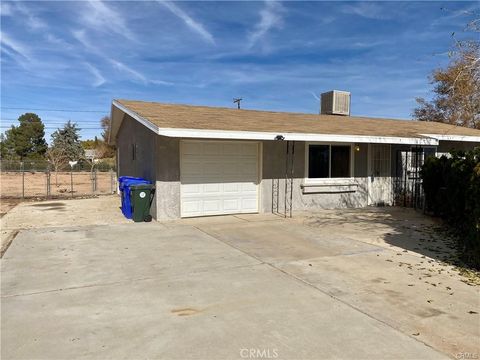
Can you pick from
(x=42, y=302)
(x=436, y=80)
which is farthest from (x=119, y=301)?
(x=436, y=80)

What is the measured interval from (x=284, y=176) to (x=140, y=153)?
4553 mm

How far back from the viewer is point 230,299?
485cm

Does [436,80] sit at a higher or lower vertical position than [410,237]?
higher

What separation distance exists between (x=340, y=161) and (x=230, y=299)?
964 cm

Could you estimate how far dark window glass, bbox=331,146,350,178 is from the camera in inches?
530

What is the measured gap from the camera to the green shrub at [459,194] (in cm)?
618

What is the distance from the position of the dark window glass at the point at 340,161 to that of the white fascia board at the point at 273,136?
141cm

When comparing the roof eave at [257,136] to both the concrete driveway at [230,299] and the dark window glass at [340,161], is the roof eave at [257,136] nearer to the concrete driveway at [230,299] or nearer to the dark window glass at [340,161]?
the dark window glass at [340,161]

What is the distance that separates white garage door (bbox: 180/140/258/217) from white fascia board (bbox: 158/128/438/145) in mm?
1341

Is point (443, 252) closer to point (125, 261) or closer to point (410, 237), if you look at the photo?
point (410, 237)

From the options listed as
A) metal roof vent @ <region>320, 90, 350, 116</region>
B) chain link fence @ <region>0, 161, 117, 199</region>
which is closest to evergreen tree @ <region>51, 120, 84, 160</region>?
chain link fence @ <region>0, 161, 117, 199</region>

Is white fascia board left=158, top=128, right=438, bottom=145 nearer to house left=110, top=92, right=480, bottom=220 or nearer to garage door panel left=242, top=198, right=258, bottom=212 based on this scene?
house left=110, top=92, right=480, bottom=220

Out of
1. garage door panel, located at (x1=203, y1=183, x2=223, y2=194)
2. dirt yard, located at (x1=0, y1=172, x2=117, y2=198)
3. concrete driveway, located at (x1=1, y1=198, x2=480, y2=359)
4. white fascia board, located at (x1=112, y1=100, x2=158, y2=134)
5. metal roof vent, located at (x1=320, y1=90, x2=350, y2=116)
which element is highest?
metal roof vent, located at (x1=320, y1=90, x2=350, y2=116)

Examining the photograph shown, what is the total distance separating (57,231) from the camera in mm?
9164
